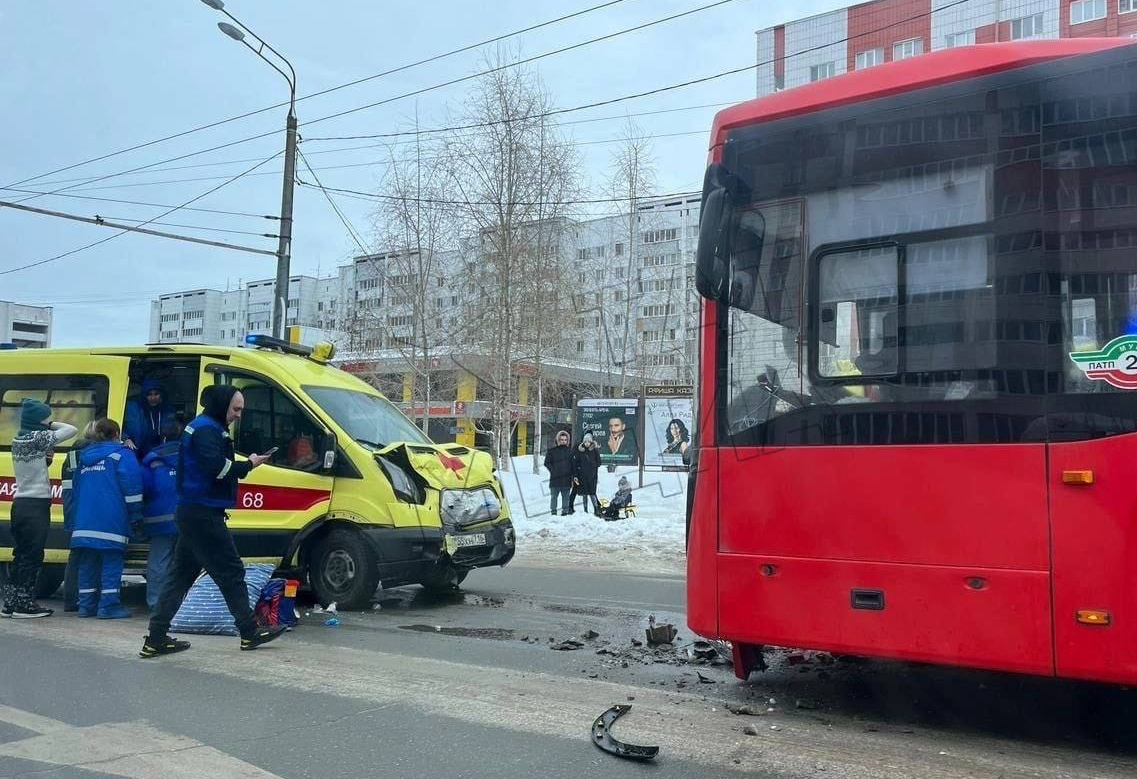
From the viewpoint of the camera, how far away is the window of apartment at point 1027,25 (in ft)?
113

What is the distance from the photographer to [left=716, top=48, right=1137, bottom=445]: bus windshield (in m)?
4.28

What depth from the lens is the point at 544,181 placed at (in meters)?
27.5

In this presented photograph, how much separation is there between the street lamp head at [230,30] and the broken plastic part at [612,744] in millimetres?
16418

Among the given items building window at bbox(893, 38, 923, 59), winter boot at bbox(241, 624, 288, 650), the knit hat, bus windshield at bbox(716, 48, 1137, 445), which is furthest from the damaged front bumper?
building window at bbox(893, 38, 923, 59)

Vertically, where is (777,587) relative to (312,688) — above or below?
above

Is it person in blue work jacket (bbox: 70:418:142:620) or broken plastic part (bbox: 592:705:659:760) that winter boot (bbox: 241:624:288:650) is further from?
broken plastic part (bbox: 592:705:659:760)

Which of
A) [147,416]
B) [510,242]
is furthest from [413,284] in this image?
[147,416]

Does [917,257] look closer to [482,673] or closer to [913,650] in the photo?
[913,650]

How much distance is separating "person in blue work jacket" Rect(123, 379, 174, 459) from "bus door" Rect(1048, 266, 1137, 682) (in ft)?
26.4

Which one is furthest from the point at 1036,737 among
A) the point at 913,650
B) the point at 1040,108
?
the point at 1040,108

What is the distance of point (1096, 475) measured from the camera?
4.13 metres

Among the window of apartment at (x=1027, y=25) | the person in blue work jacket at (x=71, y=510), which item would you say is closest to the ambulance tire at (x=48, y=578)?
the person in blue work jacket at (x=71, y=510)

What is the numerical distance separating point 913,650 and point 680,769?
50.8 inches

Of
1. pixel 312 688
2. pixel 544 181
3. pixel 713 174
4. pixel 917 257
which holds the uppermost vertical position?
pixel 544 181
